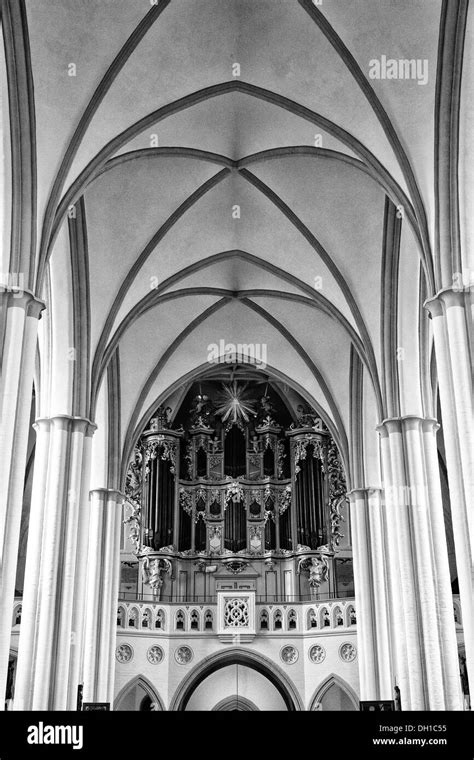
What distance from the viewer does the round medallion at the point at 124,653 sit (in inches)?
904

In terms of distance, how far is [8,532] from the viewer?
35.9ft

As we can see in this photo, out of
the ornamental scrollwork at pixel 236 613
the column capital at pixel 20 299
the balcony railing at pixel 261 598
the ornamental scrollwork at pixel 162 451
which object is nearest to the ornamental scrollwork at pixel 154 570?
the balcony railing at pixel 261 598

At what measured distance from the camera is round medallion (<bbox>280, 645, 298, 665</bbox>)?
23547mm

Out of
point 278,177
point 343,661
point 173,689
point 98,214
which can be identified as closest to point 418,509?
point 278,177

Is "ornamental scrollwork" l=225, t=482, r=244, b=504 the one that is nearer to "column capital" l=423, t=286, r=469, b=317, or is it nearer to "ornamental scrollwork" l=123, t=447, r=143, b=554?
"ornamental scrollwork" l=123, t=447, r=143, b=554

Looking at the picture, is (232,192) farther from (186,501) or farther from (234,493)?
(186,501)

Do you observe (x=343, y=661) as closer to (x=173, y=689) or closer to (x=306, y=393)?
(x=173, y=689)

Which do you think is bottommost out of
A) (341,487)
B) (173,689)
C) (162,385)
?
(173,689)

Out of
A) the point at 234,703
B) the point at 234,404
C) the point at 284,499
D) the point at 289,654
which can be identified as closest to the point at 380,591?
the point at 289,654

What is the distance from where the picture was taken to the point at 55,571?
47.4ft

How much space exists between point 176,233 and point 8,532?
8.40 m

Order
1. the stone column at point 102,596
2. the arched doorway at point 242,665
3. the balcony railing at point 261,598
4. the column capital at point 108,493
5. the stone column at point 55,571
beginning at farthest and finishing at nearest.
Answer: the balcony railing at point 261,598
the arched doorway at point 242,665
the column capital at point 108,493
the stone column at point 102,596
the stone column at point 55,571

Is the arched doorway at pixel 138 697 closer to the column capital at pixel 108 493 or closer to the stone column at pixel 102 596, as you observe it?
the stone column at pixel 102 596

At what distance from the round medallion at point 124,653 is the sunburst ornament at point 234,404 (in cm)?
727
